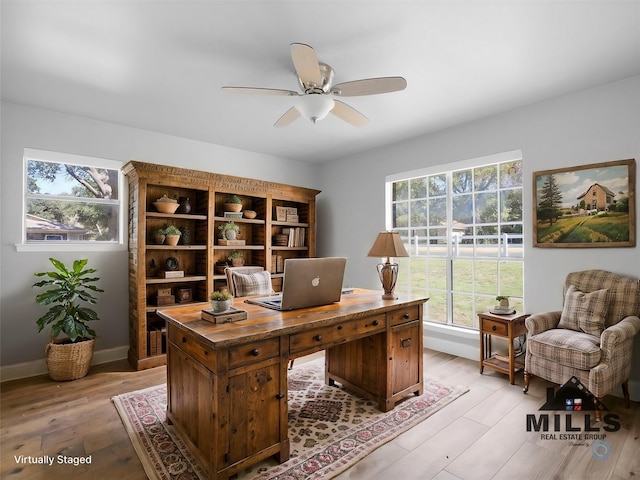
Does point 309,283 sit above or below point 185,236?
below

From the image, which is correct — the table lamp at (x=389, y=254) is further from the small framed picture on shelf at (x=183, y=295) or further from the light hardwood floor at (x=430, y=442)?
the small framed picture on shelf at (x=183, y=295)

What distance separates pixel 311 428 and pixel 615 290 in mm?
2575

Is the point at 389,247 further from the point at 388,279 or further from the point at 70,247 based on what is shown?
the point at 70,247

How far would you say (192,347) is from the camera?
6.18 feet

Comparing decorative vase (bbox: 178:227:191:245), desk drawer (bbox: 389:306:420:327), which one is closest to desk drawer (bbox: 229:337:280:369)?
desk drawer (bbox: 389:306:420:327)

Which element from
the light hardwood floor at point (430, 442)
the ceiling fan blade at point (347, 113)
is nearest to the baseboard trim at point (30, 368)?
the light hardwood floor at point (430, 442)

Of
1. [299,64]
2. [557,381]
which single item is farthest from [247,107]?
[557,381]

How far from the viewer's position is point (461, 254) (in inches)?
150

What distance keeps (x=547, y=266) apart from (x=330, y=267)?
2172 mm

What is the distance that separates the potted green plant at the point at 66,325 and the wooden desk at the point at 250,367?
1.46m

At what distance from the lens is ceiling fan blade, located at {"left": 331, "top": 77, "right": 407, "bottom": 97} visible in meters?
2.05

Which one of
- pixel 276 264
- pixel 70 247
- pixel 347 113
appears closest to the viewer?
pixel 347 113

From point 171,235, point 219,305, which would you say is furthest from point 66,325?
point 219,305

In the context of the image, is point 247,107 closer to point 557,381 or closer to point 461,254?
point 461,254
